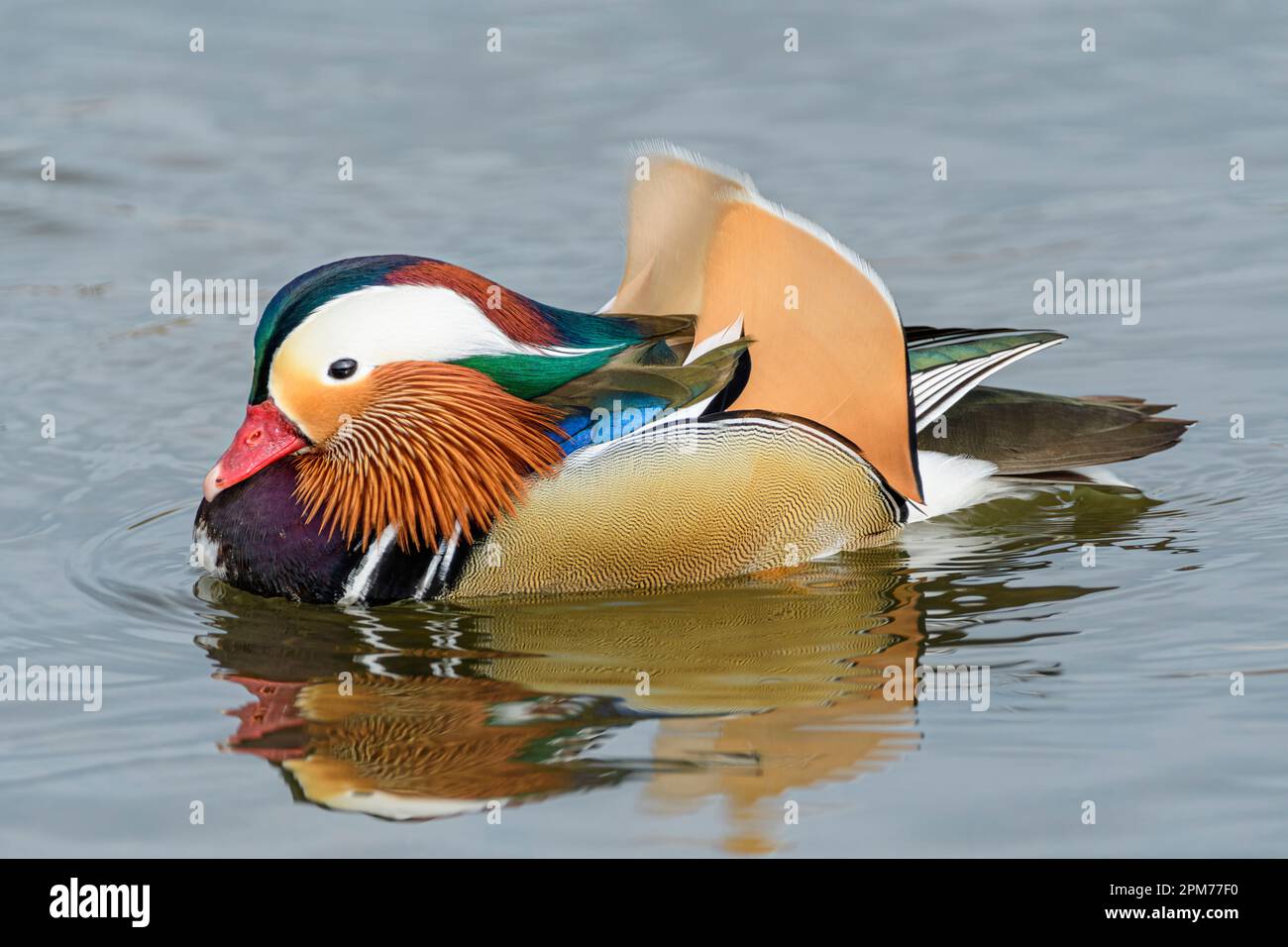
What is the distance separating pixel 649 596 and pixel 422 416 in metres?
1.02

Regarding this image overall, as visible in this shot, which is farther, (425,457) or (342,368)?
(425,457)

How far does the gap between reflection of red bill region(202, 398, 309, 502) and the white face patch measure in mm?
105

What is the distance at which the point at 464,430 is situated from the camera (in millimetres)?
6863

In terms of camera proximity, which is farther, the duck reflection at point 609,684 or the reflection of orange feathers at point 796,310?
the reflection of orange feathers at point 796,310

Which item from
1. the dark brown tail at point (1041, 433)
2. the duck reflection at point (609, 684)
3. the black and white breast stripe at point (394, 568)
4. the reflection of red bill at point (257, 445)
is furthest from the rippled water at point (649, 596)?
the reflection of red bill at point (257, 445)

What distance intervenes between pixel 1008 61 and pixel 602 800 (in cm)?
885

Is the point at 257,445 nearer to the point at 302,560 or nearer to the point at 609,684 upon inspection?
the point at 302,560

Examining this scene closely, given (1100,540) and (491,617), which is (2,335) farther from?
(1100,540)

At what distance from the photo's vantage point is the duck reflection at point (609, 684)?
546 centimetres

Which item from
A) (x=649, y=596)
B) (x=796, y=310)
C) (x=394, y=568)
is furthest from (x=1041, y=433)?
(x=394, y=568)

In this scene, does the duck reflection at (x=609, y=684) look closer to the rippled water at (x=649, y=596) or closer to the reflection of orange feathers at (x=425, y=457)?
the rippled water at (x=649, y=596)

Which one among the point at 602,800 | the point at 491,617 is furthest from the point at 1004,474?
the point at 602,800

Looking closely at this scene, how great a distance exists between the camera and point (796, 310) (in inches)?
279

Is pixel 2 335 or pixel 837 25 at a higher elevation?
pixel 837 25
